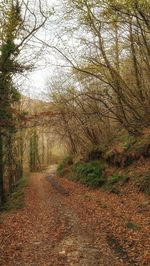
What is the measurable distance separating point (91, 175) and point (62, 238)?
40.2 feet

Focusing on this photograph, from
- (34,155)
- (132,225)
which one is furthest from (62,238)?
(34,155)

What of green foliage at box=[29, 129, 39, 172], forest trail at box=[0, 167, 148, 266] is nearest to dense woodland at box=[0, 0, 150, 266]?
forest trail at box=[0, 167, 148, 266]

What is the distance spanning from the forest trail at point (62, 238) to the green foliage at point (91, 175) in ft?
14.7

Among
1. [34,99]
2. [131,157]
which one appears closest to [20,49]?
[131,157]

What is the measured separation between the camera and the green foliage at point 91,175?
20.6 meters

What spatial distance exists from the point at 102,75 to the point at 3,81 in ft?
19.2

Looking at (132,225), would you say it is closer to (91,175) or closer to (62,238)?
(62,238)

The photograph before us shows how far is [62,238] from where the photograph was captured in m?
10.1

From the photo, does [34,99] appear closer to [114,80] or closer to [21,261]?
[114,80]

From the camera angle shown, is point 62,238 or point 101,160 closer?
point 62,238

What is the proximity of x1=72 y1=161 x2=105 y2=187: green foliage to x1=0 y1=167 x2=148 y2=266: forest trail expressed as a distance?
177 inches

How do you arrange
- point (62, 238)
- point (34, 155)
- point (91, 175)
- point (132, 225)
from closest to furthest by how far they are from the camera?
point (62, 238) → point (132, 225) → point (91, 175) → point (34, 155)

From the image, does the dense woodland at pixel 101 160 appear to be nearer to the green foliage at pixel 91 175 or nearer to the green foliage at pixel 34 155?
the green foliage at pixel 91 175

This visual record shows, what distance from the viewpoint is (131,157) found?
1859 cm
